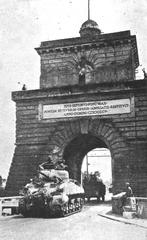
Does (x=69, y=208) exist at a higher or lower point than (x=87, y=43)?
lower

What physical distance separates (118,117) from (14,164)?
7.03 meters

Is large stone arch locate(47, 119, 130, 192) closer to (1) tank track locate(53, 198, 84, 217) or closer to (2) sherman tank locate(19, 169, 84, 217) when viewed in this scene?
(1) tank track locate(53, 198, 84, 217)

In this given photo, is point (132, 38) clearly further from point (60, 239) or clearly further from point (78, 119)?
point (60, 239)

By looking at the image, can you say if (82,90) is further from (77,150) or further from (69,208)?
(69,208)

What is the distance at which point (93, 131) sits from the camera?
2173 centimetres

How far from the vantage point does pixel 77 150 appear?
25.1 m

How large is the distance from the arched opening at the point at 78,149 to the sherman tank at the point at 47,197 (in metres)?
6.41

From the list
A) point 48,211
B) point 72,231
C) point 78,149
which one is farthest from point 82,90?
point 72,231

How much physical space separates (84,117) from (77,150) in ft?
12.6

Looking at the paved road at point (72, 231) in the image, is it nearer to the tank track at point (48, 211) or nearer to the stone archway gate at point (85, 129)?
the tank track at point (48, 211)

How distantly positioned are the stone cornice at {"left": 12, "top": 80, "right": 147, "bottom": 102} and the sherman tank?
702cm

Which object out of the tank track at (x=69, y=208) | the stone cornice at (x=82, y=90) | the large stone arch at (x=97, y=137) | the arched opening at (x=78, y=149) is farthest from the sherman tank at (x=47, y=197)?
the stone cornice at (x=82, y=90)

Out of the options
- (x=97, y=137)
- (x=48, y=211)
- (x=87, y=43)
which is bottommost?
(x=48, y=211)

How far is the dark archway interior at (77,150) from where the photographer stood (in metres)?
23.1
